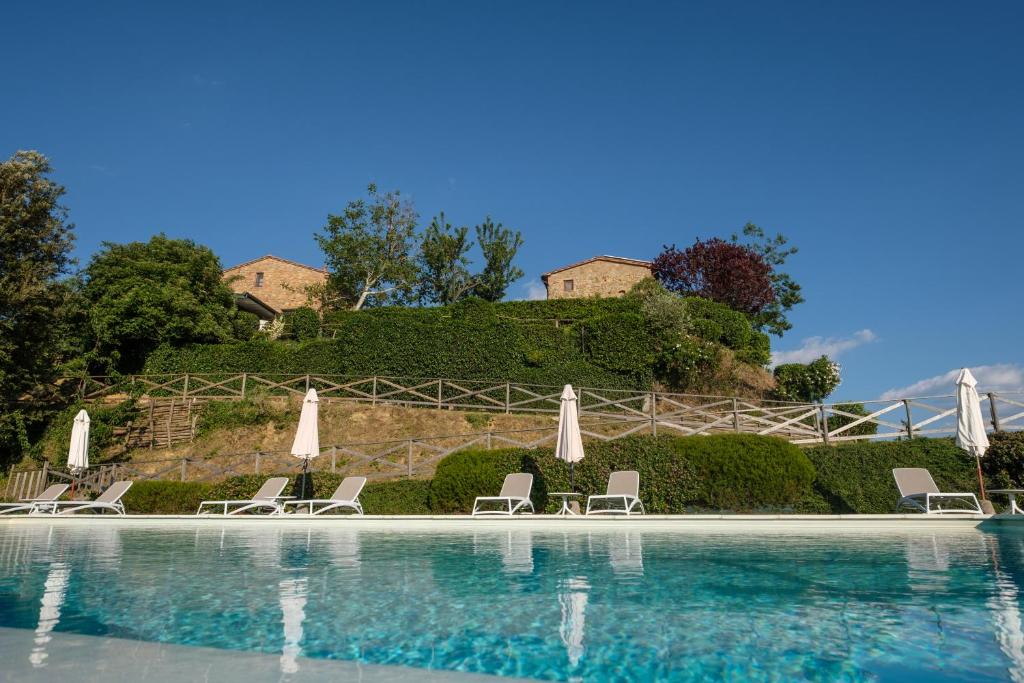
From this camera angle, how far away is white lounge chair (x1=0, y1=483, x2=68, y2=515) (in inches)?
599

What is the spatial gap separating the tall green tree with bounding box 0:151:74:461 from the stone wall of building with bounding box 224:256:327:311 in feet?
57.8

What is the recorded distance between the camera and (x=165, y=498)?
50.4 feet

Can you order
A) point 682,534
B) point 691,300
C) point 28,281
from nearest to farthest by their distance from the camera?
point 682,534 < point 28,281 < point 691,300

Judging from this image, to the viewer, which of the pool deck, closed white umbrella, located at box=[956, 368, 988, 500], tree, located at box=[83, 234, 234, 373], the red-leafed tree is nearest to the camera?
the pool deck

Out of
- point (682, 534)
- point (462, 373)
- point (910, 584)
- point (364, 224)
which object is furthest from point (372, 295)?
point (910, 584)

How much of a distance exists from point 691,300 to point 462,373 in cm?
1195

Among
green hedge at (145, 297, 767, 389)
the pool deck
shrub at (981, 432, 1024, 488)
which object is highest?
green hedge at (145, 297, 767, 389)

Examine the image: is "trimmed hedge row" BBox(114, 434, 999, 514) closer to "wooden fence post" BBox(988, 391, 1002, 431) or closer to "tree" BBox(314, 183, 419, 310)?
"wooden fence post" BBox(988, 391, 1002, 431)

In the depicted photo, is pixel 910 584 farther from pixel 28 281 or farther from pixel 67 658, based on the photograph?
pixel 28 281

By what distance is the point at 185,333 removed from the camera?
92.7 feet

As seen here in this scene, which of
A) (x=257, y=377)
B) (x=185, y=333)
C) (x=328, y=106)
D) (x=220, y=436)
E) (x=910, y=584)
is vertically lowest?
(x=910, y=584)

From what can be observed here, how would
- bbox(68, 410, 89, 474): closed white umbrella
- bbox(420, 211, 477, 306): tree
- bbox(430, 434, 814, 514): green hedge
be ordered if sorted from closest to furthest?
1. bbox(430, 434, 814, 514): green hedge
2. bbox(68, 410, 89, 474): closed white umbrella
3. bbox(420, 211, 477, 306): tree

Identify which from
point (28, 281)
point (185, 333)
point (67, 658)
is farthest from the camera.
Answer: point (185, 333)

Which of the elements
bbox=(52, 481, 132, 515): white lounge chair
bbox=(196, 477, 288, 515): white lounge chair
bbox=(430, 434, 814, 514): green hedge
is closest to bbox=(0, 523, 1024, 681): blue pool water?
bbox=(430, 434, 814, 514): green hedge
